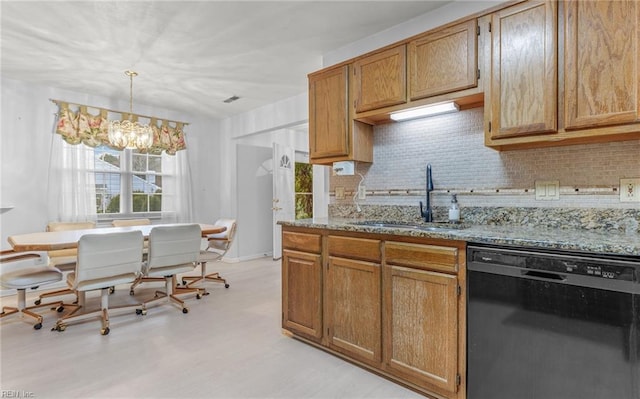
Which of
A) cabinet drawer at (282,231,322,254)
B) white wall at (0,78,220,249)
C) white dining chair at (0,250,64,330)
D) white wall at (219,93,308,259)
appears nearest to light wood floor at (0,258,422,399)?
white dining chair at (0,250,64,330)

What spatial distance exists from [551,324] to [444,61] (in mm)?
1608

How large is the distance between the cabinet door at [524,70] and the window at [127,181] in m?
4.80

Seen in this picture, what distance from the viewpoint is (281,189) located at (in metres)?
5.80

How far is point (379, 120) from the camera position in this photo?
2.73 meters

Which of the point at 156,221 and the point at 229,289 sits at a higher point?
the point at 156,221

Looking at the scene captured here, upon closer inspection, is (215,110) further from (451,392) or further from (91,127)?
(451,392)

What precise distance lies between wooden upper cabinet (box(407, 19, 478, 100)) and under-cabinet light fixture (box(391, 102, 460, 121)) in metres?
0.10

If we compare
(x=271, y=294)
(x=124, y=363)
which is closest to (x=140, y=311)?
(x=124, y=363)

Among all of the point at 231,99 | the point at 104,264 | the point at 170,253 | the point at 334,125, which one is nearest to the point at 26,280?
the point at 104,264

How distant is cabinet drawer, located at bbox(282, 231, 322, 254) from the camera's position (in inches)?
92.0

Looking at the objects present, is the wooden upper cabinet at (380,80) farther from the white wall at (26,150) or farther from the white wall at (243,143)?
the white wall at (26,150)

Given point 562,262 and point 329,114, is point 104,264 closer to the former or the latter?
point 329,114

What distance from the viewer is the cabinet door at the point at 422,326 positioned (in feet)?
5.57

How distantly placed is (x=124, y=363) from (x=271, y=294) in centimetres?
174
